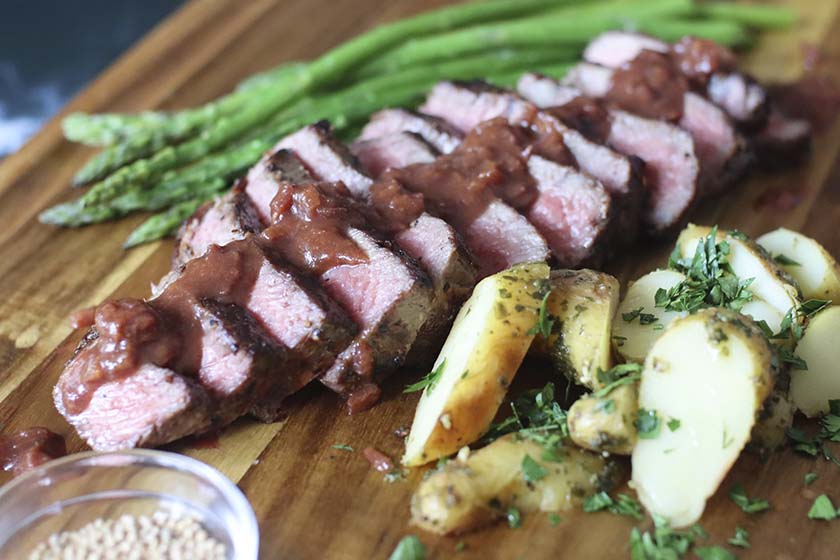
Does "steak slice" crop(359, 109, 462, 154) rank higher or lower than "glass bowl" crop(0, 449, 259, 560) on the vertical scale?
lower

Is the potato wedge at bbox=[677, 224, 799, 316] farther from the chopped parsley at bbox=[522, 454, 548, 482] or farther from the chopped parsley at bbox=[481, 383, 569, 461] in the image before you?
the chopped parsley at bbox=[522, 454, 548, 482]

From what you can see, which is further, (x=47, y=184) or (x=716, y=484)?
(x=47, y=184)

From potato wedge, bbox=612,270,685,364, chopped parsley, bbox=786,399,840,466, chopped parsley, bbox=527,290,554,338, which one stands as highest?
chopped parsley, bbox=527,290,554,338

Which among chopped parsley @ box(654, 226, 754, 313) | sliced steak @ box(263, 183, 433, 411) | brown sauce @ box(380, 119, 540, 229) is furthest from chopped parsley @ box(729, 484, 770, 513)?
brown sauce @ box(380, 119, 540, 229)

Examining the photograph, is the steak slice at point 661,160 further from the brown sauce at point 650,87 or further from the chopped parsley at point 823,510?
the chopped parsley at point 823,510

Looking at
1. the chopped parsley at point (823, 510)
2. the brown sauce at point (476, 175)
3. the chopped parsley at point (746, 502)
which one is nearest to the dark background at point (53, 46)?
the brown sauce at point (476, 175)

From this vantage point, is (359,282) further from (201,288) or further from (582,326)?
(582,326)

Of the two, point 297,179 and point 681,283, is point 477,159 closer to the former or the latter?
point 297,179

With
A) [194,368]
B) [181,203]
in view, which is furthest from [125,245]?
[194,368]
